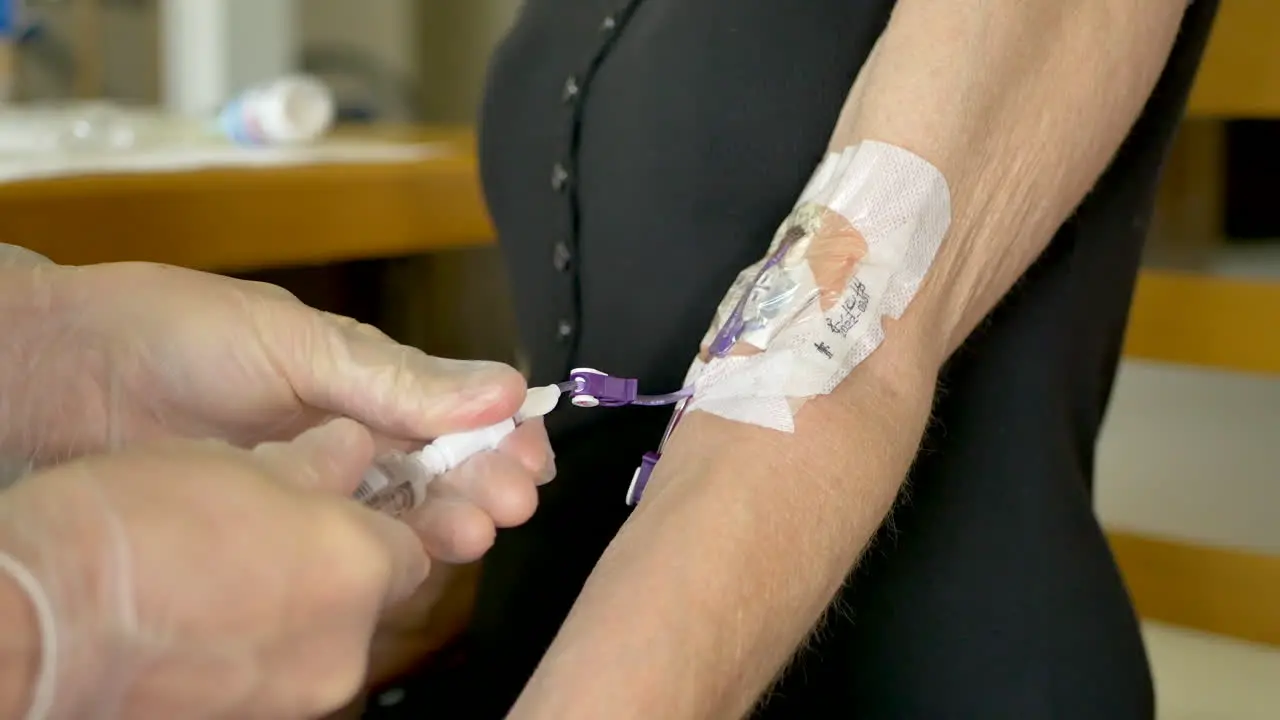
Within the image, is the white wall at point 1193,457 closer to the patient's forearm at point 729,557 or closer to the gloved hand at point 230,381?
the patient's forearm at point 729,557

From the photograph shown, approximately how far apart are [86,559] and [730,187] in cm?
41

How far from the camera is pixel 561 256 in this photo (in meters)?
0.74

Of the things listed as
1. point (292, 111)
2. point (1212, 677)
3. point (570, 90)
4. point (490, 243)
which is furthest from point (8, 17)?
point (1212, 677)

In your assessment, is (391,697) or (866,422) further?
(391,697)

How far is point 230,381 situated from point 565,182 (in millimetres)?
251

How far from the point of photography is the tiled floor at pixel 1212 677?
0.95 m

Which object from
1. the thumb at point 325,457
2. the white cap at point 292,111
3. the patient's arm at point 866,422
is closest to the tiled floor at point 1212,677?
the patient's arm at point 866,422

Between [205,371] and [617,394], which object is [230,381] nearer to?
[205,371]

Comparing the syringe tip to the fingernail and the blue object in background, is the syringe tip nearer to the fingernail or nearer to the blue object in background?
the fingernail

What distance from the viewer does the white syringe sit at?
0.48 metres

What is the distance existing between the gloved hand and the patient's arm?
6 cm

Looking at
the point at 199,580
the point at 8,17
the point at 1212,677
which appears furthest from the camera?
the point at 8,17

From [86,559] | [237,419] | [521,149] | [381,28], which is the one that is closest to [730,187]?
[521,149]

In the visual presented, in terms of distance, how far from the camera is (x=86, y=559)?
1.13 feet
